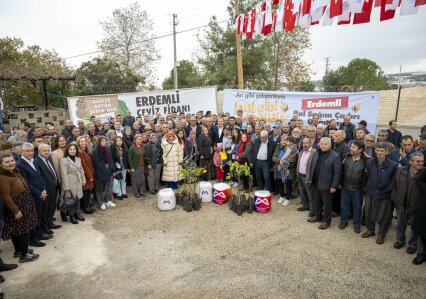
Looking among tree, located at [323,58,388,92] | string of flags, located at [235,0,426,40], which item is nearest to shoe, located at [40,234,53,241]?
string of flags, located at [235,0,426,40]

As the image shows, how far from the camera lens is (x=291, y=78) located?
1003 inches

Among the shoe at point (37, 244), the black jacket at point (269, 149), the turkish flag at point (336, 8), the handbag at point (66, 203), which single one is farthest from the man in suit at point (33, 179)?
the turkish flag at point (336, 8)

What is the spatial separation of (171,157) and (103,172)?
1.74 m

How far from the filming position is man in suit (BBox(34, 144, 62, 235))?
17.5 ft

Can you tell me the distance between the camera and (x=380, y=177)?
4.88 m

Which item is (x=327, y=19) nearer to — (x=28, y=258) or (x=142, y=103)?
(x=142, y=103)

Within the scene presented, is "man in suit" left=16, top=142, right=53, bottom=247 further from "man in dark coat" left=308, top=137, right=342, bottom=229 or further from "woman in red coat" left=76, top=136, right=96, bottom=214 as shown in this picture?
"man in dark coat" left=308, top=137, right=342, bottom=229

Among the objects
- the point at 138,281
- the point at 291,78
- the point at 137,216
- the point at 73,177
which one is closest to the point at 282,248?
the point at 138,281

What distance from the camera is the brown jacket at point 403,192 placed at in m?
4.45

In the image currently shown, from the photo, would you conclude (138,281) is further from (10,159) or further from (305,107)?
(305,107)

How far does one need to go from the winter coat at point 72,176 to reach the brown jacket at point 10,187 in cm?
138

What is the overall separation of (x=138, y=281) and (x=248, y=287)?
1.52 m

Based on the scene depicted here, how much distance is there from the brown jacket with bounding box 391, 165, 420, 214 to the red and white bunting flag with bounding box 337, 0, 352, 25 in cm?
389

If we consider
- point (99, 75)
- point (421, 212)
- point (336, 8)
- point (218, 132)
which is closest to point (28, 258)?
point (218, 132)
